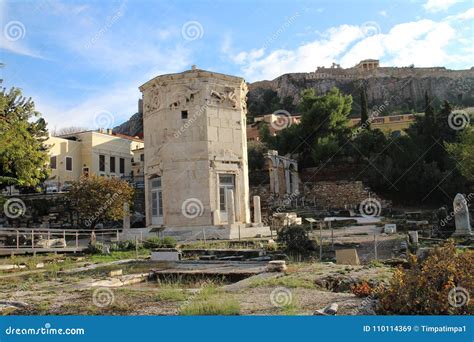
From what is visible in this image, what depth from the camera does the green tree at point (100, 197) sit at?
2850 centimetres

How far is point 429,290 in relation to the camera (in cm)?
587

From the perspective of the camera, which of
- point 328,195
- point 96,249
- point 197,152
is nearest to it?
point 96,249

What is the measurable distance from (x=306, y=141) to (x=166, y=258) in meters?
32.3

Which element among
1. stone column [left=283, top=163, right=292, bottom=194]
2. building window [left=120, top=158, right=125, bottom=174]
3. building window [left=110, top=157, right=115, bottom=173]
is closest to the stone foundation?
stone column [left=283, top=163, right=292, bottom=194]

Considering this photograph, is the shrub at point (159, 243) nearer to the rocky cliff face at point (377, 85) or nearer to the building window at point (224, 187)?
the building window at point (224, 187)

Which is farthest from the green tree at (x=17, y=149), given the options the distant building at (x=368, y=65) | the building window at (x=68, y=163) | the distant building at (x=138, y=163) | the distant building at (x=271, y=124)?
the distant building at (x=368, y=65)
